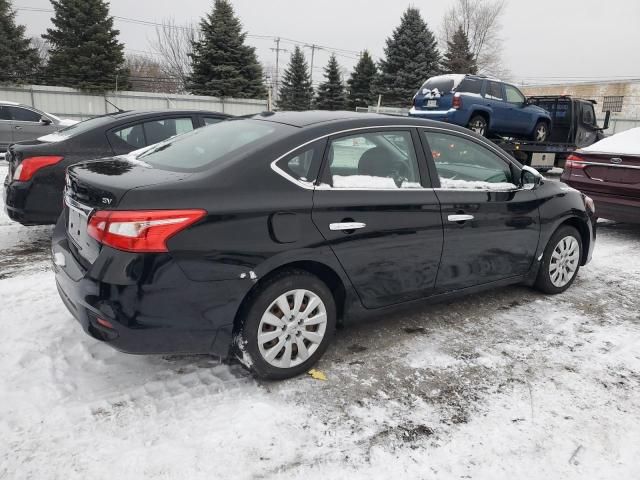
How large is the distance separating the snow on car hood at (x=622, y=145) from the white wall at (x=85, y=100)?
70.4ft

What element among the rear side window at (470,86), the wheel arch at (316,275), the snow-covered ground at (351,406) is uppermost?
the rear side window at (470,86)

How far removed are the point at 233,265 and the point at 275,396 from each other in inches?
31.9

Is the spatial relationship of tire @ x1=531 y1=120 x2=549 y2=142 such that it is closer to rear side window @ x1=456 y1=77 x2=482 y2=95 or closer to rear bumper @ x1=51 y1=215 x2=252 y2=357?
rear side window @ x1=456 y1=77 x2=482 y2=95

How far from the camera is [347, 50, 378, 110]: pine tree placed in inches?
1581

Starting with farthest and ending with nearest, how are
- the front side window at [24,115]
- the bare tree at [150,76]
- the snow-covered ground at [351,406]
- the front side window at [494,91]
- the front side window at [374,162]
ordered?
the bare tree at [150,76] < the front side window at [24,115] < the front side window at [494,91] < the front side window at [374,162] < the snow-covered ground at [351,406]

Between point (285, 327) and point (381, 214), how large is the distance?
0.94m

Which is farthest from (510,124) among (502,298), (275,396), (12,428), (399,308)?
(12,428)

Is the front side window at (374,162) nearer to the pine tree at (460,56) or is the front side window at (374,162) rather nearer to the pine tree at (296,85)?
the pine tree at (296,85)

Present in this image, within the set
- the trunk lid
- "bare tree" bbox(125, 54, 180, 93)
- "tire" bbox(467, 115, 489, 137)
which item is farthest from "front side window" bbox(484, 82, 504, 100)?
"bare tree" bbox(125, 54, 180, 93)

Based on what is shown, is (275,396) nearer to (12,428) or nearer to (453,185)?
(12,428)

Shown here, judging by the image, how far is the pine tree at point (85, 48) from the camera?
91.6 feet

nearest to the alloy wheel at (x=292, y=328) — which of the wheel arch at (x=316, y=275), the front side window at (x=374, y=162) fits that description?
the wheel arch at (x=316, y=275)

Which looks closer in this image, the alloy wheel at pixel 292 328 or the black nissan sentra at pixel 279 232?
the black nissan sentra at pixel 279 232

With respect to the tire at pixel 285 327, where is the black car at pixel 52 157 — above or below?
above
